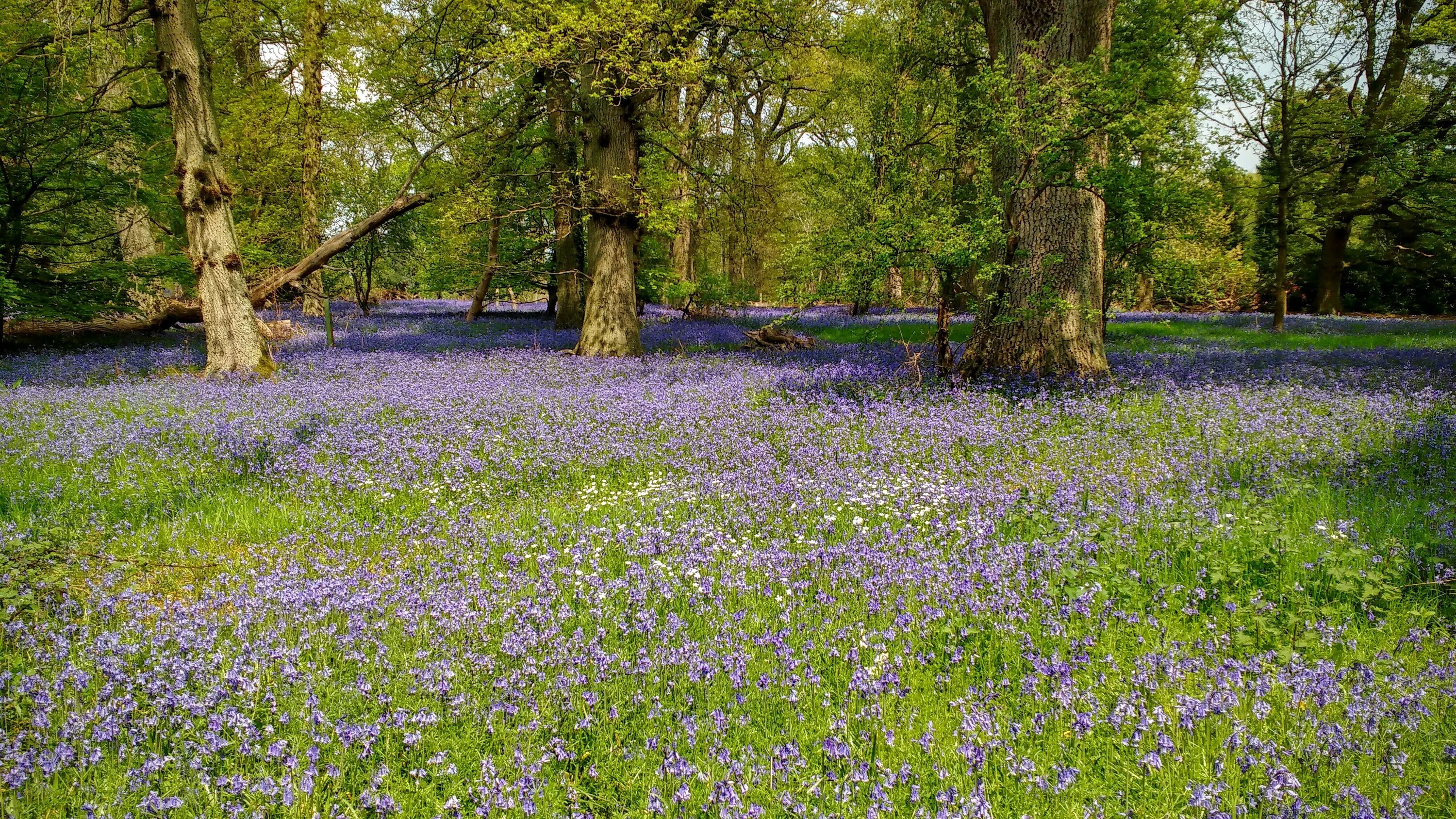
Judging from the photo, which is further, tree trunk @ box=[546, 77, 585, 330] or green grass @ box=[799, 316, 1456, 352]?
green grass @ box=[799, 316, 1456, 352]

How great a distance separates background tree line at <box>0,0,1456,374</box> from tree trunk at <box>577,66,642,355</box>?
0.06 metres

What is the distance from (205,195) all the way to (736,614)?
12.0 meters

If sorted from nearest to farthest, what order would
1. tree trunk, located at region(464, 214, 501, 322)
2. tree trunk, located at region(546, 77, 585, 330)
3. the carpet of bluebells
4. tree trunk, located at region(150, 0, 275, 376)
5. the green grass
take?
1. the carpet of bluebells
2. tree trunk, located at region(150, 0, 275, 376)
3. tree trunk, located at region(546, 77, 585, 330)
4. the green grass
5. tree trunk, located at region(464, 214, 501, 322)

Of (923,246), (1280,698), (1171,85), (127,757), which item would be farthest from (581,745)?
(1171,85)

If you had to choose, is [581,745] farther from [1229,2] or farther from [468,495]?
[1229,2]

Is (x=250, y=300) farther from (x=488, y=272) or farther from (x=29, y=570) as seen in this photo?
(x=29, y=570)

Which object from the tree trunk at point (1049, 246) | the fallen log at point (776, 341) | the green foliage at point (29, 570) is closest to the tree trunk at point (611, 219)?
the fallen log at point (776, 341)

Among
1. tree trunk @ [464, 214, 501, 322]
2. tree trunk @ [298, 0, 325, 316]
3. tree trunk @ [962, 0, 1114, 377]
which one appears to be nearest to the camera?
tree trunk @ [962, 0, 1114, 377]

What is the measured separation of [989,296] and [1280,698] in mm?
6265

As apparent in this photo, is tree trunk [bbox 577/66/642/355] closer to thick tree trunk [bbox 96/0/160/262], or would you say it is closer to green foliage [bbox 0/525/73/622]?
thick tree trunk [bbox 96/0/160/262]

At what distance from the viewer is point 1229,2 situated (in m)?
16.8

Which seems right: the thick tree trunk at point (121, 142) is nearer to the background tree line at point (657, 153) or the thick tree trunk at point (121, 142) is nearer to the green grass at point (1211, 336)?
the background tree line at point (657, 153)

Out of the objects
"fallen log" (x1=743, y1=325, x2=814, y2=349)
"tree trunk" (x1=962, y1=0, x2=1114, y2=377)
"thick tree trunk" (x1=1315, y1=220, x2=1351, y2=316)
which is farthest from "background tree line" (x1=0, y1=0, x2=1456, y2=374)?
"fallen log" (x1=743, y1=325, x2=814, y2=349)

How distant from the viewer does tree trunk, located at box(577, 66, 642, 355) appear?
13.3 m
